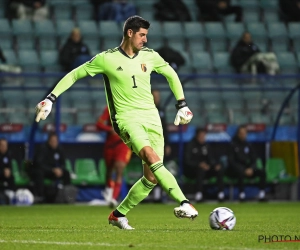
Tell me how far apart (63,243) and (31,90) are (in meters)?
10.3

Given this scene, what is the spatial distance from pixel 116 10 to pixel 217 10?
272cm

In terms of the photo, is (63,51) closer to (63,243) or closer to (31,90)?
(31,90)

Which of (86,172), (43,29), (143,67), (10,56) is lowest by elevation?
(86,172)

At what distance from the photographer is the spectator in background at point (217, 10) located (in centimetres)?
2195

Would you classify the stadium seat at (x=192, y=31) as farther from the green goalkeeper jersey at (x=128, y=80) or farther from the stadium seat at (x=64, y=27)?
the green goalkeeper jersey at (x=128, y=80)

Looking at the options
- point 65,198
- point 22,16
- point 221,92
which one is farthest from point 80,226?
point 22,16

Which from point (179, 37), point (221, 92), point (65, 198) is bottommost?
point (65, 198)

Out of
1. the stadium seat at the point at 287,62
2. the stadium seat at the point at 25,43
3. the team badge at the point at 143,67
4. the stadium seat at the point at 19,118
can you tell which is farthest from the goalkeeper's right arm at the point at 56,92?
the stadium seat at the point at 287,62

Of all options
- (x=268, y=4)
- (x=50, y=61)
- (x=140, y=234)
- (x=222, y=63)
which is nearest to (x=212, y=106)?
(x=222, y=63)

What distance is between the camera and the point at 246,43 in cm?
2034

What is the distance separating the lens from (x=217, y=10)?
22.1 m

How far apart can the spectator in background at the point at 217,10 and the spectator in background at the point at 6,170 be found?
709 cm

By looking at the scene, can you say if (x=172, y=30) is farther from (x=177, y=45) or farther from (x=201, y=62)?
(x=201, y=62)

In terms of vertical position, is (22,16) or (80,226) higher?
(22,16)
